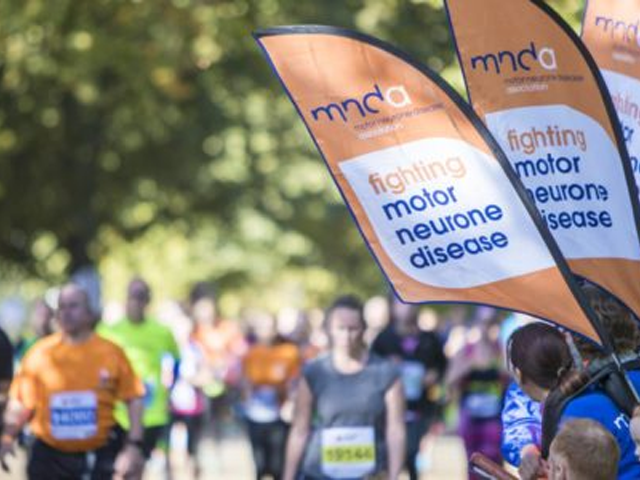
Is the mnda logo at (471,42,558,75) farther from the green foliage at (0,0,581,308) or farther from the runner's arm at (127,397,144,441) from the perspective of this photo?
the green foliage at (0,0,581,308)

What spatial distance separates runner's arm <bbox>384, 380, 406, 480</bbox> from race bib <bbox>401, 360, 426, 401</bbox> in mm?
5275

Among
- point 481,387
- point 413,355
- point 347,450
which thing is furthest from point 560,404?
point 413,355

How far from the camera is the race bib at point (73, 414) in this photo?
11.6 m

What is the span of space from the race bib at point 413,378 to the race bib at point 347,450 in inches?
205

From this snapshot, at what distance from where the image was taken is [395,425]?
11.3m

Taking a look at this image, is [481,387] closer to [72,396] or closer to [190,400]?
[190,400]

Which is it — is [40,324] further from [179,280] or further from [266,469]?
[179,280]

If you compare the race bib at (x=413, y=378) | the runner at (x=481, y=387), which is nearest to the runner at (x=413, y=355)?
the race bib at (x=413, y=378)

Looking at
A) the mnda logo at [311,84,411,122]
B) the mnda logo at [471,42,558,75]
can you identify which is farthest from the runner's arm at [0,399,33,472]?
the mnda logo at [471,42,558,75]

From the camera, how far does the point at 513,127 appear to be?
7.05 metres

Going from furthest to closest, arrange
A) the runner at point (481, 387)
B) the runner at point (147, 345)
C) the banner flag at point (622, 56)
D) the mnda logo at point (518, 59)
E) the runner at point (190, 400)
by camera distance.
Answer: the runner at point (190, 400) → the runner at point (481, 387) → the runner at point (147, 345) → the banner flag at point (622, 56) → the mnda logo at point (518, 59)

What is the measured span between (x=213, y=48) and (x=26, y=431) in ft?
22.7

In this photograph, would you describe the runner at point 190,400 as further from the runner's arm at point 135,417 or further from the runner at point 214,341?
the runner's arm at point 135,417

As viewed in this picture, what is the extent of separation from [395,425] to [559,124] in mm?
4633
